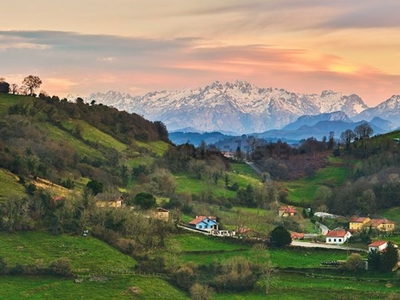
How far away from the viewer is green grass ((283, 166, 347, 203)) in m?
137

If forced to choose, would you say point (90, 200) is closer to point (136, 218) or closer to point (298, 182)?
point (136, 218)

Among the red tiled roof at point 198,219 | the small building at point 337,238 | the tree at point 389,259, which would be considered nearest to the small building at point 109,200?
the red tiled roof at point 198,219

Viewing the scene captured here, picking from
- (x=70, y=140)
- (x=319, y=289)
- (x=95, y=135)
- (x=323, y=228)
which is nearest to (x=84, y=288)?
(x=319, y=289)

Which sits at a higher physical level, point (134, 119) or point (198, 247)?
point (134, 119)

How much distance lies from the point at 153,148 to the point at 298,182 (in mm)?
36784

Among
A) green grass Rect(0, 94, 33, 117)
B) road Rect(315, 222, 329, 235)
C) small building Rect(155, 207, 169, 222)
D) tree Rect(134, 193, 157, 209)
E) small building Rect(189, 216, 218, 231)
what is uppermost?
green grass Rect(0, 94, 33, 117)

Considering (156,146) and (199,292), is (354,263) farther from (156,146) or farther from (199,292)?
(156,146)

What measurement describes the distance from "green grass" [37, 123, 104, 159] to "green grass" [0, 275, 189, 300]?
71.5 meters

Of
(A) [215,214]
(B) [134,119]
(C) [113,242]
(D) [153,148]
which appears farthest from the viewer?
(B) [134,119]

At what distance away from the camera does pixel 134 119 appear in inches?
7131

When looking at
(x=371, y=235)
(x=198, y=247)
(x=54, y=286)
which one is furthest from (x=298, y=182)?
(x=54, y=286)

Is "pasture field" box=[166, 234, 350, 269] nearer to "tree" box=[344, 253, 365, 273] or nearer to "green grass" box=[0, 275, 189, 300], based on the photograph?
"tree" box=[344, 253, 365, 273]

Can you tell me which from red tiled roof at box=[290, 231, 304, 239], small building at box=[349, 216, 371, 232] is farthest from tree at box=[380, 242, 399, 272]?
small building at box=[349, 216, 371, 232]

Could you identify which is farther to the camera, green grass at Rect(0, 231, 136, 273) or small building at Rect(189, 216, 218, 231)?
small building at Rect(189, 216, 218, 231)
